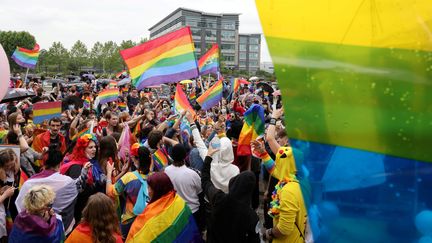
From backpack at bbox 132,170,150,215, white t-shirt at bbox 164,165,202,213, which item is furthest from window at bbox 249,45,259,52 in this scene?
backpack at bbox 132,170,150,215

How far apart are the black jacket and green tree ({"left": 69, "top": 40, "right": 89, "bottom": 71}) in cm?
8063

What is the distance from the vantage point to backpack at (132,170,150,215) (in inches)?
152

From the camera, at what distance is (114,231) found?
3.10 meters

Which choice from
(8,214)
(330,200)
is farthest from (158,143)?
(330,200)

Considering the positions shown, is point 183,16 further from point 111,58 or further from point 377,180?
point 377,180

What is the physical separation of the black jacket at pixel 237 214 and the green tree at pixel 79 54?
265 feet

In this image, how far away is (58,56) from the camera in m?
78.0

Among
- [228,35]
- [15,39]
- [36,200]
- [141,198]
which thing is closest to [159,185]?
[141,198]

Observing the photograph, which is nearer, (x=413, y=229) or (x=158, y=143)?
(x=413, y=229)

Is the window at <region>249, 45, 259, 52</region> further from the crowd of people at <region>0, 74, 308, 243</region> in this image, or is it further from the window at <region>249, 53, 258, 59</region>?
the crowd of people at <region>0, 74, 308, 243</region>

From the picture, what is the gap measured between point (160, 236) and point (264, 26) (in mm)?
2724

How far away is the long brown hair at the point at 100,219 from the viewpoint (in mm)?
2992

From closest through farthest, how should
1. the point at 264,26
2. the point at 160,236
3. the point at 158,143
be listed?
the point at 264,26
the point at 160,236
the point at 158,143

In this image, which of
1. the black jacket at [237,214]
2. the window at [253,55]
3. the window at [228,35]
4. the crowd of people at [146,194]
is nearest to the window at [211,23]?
the window at [228,35]
